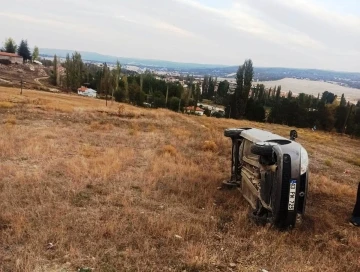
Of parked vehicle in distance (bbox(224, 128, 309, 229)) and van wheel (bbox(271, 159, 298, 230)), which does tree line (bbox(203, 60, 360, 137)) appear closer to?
parked vehicle in distance (bbox(224, 128, 309, 229))

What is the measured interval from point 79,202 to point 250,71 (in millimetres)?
65403

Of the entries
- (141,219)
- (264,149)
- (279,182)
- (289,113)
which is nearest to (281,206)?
(279,182)

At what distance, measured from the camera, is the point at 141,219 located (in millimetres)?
6121

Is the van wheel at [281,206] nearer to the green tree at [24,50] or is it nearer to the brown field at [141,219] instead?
the brown field at [141,219]

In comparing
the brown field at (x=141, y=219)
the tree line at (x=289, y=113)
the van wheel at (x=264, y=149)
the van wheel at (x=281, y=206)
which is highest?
the van wheel at (x=264, y=149)

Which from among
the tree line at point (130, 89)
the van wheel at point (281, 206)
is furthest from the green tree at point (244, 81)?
the van wheel at point (281, 206)

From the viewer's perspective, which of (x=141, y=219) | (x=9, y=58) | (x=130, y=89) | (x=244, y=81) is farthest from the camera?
(x=9, y=58)

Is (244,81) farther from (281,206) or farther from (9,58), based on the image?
(9,58)

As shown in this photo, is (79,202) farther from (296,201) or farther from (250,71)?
(250,71)

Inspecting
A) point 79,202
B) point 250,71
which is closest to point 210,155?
point 79,202

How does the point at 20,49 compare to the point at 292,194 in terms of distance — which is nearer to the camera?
the point at 292,194

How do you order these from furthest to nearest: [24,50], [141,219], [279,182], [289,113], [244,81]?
[24,50] < [289,113] < [244,81] < [141,219] < [279,182]

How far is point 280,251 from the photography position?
5293 millimetres

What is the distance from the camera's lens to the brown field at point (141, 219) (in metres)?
4.72
